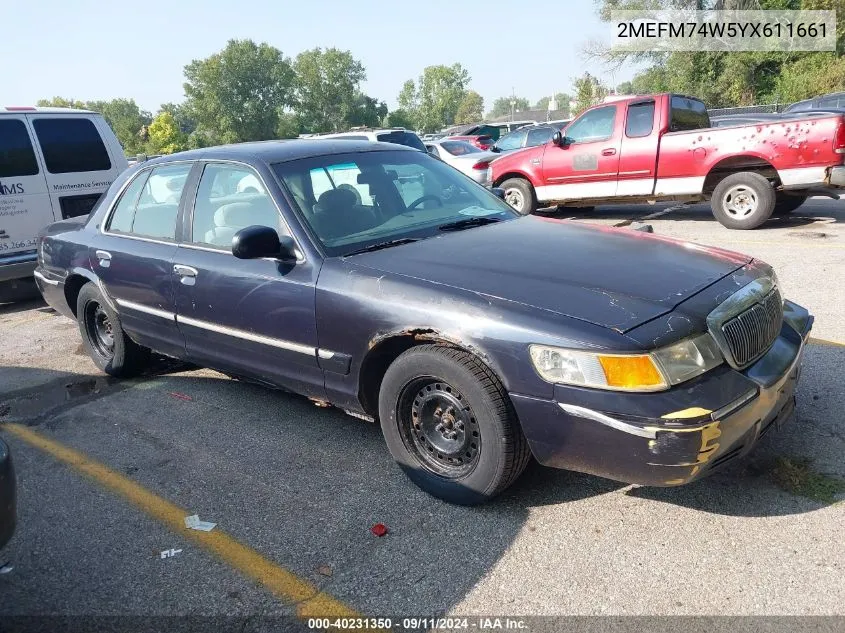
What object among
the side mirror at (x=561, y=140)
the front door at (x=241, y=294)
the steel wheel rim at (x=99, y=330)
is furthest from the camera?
the side mirror at (x=561, y=140)

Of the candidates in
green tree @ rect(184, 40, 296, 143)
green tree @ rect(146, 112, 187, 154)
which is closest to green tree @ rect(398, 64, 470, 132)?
green tree @ rect(184, 40, 296, 143)

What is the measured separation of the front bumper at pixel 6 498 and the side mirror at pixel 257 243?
4.54 feet

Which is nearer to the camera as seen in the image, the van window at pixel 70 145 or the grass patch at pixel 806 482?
the grass patch at pixel 806 482

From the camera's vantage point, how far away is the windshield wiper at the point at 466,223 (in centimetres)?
378

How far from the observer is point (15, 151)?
7.34m

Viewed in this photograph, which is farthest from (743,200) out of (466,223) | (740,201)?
(466,223)

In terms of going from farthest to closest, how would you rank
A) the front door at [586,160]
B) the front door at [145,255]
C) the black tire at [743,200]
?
1. the front door at [586,160]
2. the black tire at [743,200]
3. the front door at [145,255]

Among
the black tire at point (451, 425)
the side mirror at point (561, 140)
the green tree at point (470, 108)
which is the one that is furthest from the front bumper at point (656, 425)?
the green tree at point (470, 108)

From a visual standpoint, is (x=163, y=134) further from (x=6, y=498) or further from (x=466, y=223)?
(x=6, y=498)

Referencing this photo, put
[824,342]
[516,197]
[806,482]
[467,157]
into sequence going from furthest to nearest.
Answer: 1. [467,157]
2. [516,197]
3. [824,342]
4. [806,482]

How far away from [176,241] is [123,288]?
0.73 metres

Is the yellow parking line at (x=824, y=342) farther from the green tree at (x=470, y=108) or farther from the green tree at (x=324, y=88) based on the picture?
the green tree at (x=470, y=108)

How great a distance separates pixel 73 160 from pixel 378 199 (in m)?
5.57

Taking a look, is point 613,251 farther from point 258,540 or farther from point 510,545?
point 258,540
